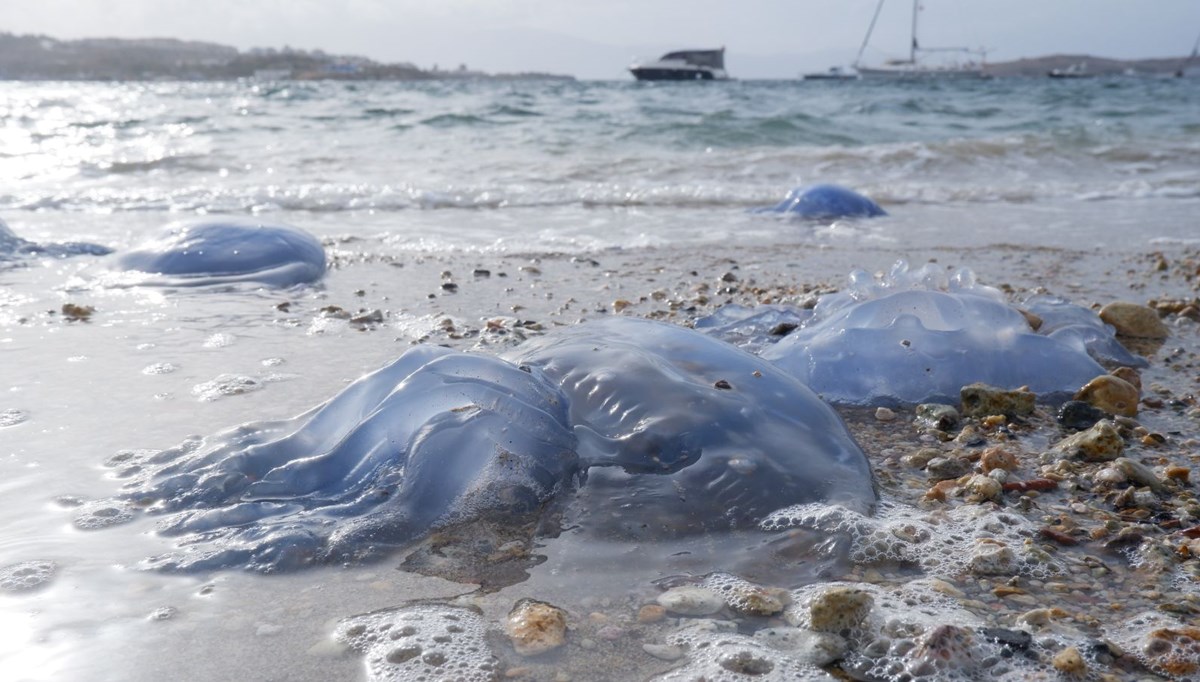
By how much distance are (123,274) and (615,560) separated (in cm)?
336

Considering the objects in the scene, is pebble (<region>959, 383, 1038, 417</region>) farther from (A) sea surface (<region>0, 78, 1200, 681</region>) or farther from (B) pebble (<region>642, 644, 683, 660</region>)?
(B) pebble (<region>642, 644, 683, 660</region>)

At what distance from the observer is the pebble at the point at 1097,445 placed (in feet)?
7.19

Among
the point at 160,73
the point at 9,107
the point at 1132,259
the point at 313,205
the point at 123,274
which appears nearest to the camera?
the point at 123,274

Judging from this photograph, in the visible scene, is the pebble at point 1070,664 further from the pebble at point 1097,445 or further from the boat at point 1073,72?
the boat at point 1073,72

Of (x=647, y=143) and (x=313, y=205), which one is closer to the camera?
(x=313, y=205)

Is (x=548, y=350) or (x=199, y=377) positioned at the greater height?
(x=548, y=350)

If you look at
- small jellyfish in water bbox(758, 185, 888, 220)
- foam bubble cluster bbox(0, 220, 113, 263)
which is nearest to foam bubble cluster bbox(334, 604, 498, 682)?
foam bubble cluster bbox(0, 220, 113, 263)

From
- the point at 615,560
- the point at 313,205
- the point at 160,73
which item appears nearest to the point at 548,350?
the point at 615,560

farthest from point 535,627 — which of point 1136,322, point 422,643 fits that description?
point 1136,322

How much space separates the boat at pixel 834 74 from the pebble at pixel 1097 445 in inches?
1918

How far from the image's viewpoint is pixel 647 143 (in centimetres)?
1195

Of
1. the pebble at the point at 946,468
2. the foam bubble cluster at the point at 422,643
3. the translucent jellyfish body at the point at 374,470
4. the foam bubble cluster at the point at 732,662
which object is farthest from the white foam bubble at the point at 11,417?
the pebble at the point at 946,468

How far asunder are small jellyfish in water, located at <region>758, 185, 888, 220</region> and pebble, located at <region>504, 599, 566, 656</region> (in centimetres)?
540

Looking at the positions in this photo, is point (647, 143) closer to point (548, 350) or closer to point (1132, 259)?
point (1132, 259)
